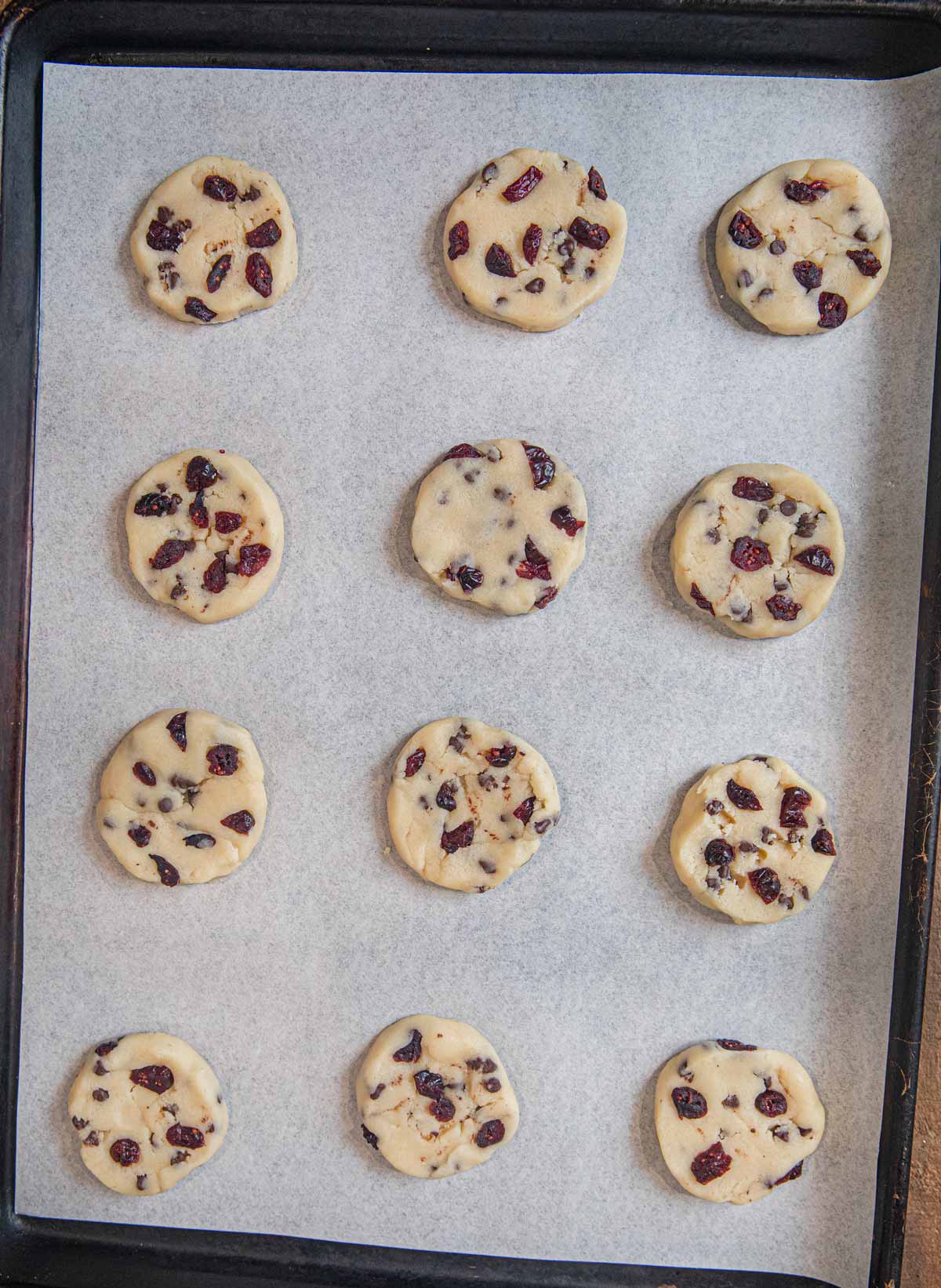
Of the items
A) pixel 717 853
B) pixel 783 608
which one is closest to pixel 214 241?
pixel 783 608

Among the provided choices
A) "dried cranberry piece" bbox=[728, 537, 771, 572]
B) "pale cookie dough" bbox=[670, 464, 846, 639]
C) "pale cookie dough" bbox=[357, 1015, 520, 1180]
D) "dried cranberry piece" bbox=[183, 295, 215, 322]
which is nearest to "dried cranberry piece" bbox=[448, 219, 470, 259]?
"dried cranberry piece" bbox=[183, 295, 215, 322]

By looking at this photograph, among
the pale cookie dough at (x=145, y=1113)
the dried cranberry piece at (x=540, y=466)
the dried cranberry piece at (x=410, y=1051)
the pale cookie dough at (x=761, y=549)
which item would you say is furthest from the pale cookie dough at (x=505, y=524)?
the pale cookie dough at (x=145, y=1113)

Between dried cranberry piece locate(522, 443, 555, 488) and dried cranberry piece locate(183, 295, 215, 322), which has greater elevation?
dried cranberry piece locate(183, 295, 215, 322)

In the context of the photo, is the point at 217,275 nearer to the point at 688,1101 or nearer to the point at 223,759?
the point at 223,759

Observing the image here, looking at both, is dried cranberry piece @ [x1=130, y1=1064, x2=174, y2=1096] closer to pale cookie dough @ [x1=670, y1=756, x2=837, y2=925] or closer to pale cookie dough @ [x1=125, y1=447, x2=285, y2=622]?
pale cookie dough @ [x1=125, y1=447, x2=285, y2=622]

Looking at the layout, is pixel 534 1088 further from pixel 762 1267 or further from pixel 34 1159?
pixel 34 1159

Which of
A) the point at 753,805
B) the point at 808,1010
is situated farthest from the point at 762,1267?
the point at 753,805
